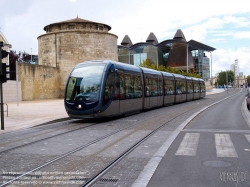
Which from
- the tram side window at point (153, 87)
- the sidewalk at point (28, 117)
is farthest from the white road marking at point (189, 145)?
the tram side window at point (153, 87)

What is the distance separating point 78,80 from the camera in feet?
51.9

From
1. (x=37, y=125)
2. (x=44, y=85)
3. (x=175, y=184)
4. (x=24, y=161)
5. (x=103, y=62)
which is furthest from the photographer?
(x=44, y=85)

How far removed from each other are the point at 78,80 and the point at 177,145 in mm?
7957

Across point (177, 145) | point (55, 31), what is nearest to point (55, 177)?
point (177, 145)

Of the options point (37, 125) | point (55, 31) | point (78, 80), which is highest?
point (55, 31)

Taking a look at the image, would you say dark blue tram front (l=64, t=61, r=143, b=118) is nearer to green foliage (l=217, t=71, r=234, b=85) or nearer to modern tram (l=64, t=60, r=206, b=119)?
modern tram (l=64, t=60, r=206, b=119)

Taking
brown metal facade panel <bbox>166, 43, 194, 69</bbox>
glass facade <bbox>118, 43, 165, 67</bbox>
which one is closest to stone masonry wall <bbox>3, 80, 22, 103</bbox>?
glass facade <bbox>118, 43, 165, 67</bbox>

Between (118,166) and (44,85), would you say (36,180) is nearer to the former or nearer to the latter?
(118,166)

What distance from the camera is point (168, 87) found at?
28.6m

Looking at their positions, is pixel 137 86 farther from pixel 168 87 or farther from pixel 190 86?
pixel 190 86

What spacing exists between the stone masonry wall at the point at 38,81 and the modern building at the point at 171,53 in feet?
168

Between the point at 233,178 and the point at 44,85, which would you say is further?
the point at 44,85

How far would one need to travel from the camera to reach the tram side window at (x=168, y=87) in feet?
90.8

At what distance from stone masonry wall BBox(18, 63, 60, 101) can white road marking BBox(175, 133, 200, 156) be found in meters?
33.2
